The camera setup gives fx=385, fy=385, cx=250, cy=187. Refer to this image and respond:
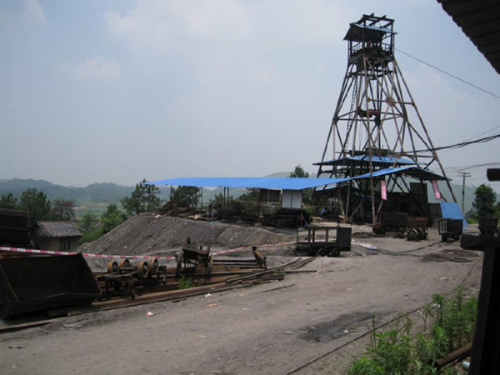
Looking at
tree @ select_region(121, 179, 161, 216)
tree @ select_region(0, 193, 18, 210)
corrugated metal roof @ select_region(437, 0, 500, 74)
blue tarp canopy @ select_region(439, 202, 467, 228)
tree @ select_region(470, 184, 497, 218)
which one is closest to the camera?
corrugated metal roof @ select_region(437, 0, 500, 74)

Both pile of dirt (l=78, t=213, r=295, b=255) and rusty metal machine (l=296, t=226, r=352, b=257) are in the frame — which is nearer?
rusty metal machine (l=296, t=226, r=352, b=257)

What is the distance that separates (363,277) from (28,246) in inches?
516

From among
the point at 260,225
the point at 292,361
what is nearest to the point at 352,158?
the point at 260,225

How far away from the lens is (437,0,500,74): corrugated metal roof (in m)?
2.85

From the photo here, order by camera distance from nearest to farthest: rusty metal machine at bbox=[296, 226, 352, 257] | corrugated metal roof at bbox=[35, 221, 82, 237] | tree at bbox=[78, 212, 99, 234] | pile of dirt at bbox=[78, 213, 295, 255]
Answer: rusty metal machine at bbox=[296, 226, 352, 257] → pile of dirt at bbox=[78, 213, 295, 255] → corrugated metal roof at bbox=[35, 221, 82, 237] → tree at bbox=[78, 212, 99, 234]

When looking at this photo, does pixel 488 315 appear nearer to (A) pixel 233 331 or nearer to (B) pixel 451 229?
(A) pixel 233 331

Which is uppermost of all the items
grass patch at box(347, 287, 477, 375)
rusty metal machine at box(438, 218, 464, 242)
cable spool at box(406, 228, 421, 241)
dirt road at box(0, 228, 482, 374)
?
rusty metal machine at box(438, 218, 464, 242)

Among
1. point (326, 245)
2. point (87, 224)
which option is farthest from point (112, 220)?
point (326, 245)

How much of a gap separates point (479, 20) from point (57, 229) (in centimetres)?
5051

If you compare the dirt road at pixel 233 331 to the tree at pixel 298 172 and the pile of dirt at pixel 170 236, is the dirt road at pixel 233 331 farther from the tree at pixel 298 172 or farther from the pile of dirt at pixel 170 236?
the tree at pixel 298 172

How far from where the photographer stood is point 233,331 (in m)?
6.89

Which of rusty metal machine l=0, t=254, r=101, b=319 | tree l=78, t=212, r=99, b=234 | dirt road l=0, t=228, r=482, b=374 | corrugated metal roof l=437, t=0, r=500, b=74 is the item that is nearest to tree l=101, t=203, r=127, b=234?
tree l=78, t=212, r=99, b=234

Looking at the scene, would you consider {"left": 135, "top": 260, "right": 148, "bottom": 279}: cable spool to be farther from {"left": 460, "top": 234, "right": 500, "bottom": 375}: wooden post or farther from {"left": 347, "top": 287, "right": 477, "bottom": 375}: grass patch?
{"left": 460, "top": 234, "right": 500, "bottom": 375}: wooden post

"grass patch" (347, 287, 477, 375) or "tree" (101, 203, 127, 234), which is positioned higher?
"grass patch" (347, 287, 477, 375)
